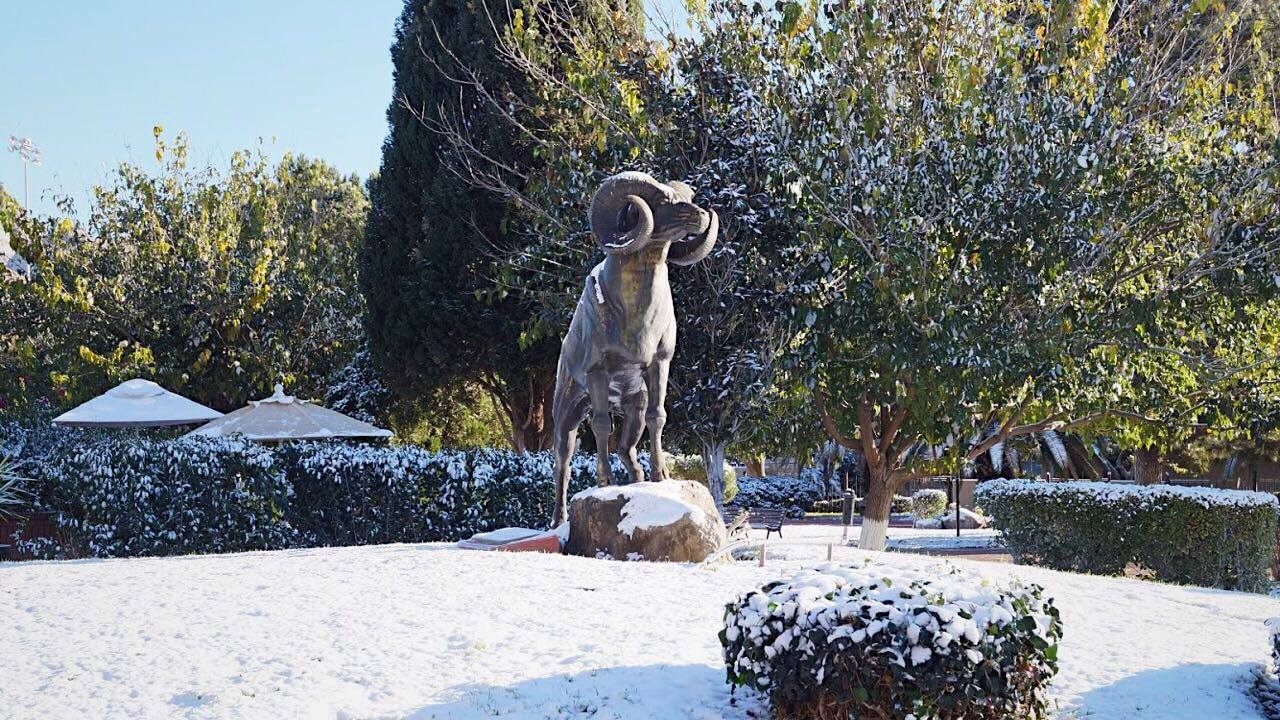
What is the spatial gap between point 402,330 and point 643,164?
24.7 ft

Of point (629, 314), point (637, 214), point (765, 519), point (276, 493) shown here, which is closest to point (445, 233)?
point (276, 493)

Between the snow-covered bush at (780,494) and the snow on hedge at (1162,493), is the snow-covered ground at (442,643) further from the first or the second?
the snow-covered bush at (780,494)

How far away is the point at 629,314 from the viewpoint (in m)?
9.46

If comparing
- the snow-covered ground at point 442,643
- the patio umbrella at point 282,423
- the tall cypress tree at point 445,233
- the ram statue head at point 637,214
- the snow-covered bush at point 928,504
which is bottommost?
the snow-covered ground at point 442,643

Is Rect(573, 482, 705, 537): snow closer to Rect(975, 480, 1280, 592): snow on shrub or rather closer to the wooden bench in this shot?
Rect(975, 480, 1280, 592): snow on shrub

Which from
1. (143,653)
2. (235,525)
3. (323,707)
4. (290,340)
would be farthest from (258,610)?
(290,340)

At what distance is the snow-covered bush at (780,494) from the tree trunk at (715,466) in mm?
19327

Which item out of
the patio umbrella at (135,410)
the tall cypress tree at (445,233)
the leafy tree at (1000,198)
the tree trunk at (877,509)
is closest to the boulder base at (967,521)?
the tall cypress tree at (445,233)

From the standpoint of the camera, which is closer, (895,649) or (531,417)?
(895,649)

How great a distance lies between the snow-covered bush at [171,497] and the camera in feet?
41.0

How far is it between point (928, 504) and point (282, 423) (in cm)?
2130

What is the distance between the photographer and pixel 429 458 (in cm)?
1345

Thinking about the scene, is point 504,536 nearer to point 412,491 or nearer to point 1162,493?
point 412,491

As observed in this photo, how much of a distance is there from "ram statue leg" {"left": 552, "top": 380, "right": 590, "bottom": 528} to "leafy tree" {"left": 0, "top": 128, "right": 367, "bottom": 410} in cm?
1230
